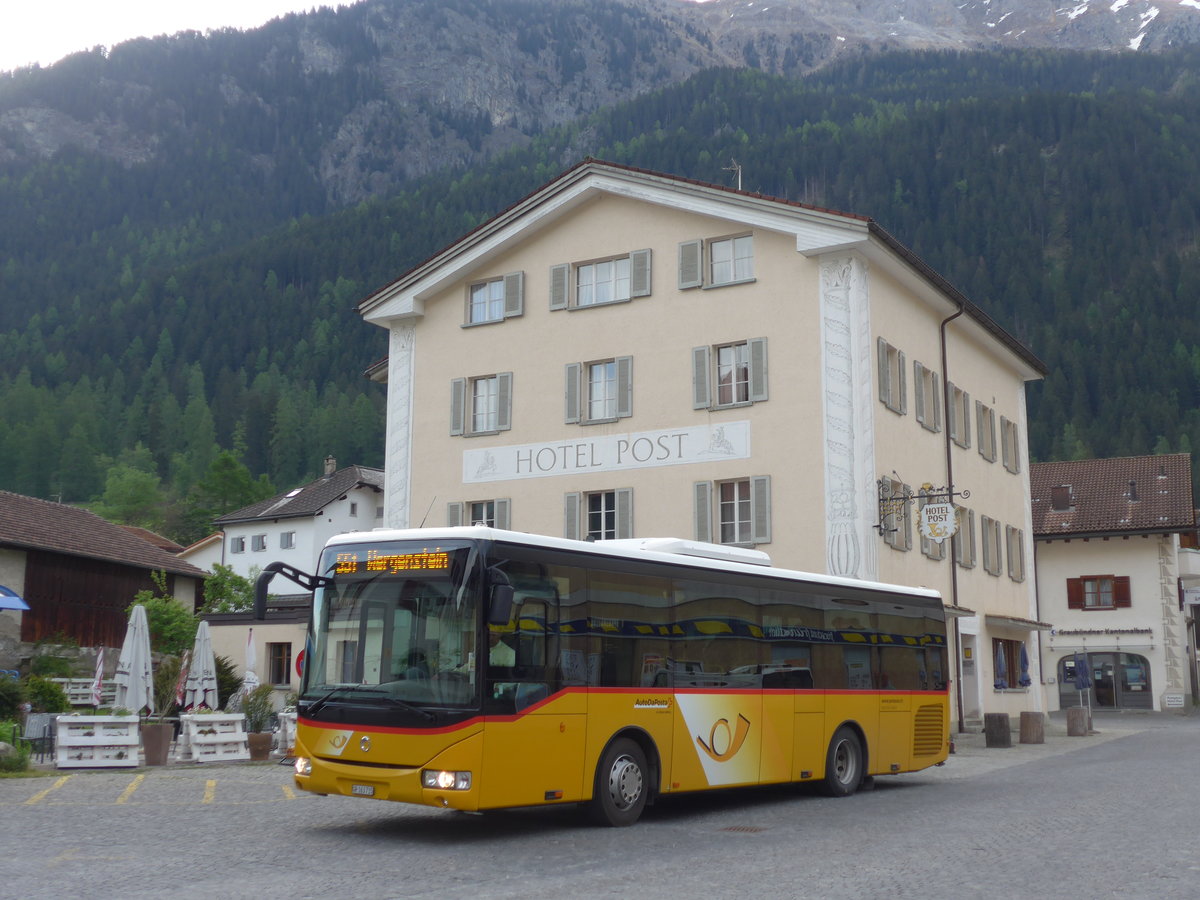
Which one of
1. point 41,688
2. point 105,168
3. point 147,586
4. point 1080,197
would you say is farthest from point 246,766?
point 105,168

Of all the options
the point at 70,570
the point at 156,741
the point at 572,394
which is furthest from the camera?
the point at 70,570

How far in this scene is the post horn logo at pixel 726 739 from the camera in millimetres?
14193

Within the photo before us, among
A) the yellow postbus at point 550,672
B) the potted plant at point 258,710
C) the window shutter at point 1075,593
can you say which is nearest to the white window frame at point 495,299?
the potted plant at point 258,710

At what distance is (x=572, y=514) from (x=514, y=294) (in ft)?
18.0

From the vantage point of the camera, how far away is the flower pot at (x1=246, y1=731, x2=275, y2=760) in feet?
67.6

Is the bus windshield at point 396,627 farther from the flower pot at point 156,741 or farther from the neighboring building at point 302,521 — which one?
the neighboring building at point 302,521

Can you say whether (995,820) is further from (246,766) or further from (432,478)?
(432,478)

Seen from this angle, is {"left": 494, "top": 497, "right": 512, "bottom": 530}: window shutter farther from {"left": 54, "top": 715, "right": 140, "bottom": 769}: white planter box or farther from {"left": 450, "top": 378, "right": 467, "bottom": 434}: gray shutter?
{"left": 54, "top": 715, "right": 140, "bottom": 769}: white planter box

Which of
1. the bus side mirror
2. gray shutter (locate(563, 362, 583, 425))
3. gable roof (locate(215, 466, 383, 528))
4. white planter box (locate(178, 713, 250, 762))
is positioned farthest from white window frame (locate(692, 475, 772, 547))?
gable roof (locate(215, 466, 383, 528))

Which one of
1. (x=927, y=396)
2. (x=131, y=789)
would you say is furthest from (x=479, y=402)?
(x=131, y=789)

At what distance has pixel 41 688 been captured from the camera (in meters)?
26.0

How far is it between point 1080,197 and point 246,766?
510 ft

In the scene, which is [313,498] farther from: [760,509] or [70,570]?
[760,509]

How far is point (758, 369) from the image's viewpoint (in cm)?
2783
